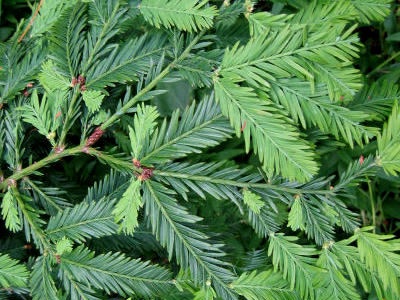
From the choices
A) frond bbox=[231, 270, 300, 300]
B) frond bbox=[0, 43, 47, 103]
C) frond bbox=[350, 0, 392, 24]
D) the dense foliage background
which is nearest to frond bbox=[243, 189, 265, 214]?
the dense foliage background

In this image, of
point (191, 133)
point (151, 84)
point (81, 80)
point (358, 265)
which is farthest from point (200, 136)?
point (358, 265)

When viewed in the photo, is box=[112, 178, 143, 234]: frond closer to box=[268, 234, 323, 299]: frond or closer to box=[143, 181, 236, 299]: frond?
box=[143, 181, 236, 299]: frond

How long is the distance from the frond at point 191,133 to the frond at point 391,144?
24 cm

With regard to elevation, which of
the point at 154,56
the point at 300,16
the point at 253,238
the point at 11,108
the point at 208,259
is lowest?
the point at 253,238

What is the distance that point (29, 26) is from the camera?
0.88 metres

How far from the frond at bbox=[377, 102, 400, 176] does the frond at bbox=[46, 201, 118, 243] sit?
459 mm

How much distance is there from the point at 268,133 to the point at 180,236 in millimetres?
226

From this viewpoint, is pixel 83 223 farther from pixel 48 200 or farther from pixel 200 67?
pixel 200 67

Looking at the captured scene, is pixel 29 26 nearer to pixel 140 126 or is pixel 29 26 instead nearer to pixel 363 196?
pixel 140 126

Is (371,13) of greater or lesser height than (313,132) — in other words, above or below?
above

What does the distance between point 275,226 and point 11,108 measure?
1.81 ft

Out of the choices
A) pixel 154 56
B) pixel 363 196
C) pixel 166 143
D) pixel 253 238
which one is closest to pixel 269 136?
pixel 166 143

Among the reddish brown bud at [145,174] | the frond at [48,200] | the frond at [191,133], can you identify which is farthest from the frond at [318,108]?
the frond at [48,200]

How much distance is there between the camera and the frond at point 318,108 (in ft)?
2.25
